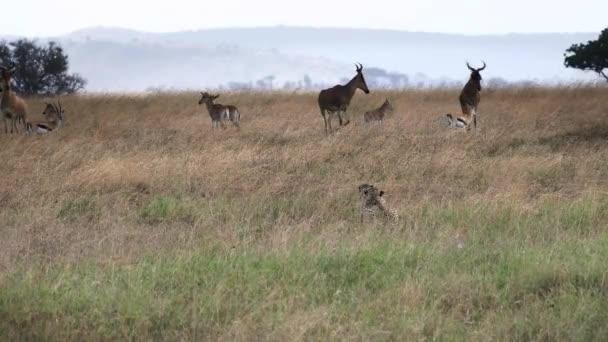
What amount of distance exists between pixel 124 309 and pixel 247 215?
320 centimetres

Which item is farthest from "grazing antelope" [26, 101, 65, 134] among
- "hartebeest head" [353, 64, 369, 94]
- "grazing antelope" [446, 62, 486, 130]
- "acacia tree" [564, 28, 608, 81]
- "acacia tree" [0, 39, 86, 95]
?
"acacia tree" [564, 28, 608, 81]

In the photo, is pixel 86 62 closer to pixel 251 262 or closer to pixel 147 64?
pixel 147 64

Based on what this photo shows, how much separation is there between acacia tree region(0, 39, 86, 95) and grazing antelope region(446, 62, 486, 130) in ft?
52.4

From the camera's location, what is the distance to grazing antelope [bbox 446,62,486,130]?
628 inches

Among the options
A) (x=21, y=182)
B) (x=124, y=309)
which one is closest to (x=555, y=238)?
(x=124, y=309)

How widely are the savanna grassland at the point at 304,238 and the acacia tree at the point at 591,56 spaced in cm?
1129

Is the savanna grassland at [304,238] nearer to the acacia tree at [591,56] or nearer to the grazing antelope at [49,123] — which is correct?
the grazing antelope at [49,123]

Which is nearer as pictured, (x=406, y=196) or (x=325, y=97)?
(x=406, y=196)

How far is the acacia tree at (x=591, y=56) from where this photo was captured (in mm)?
24750

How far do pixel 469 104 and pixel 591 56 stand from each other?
9555 mm

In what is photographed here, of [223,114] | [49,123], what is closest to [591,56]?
[223,114]

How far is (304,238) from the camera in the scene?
21.9ft

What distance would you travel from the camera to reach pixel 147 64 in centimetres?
18962

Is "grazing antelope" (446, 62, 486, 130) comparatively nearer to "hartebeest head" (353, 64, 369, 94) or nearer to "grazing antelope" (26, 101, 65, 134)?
"hartebeest head" (353, 64, 369, 94)
